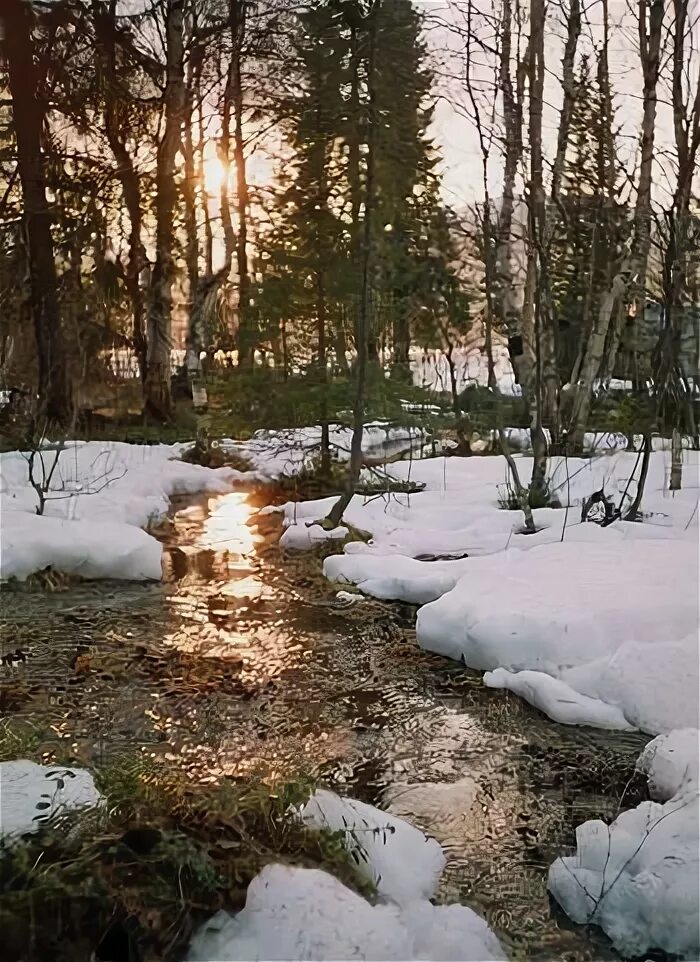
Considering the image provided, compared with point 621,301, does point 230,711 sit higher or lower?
lower

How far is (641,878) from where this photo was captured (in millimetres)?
2459

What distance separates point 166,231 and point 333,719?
31.7 feet

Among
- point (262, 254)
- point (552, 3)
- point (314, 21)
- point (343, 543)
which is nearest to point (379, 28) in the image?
point (314, 21)

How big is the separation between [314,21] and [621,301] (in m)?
6.00

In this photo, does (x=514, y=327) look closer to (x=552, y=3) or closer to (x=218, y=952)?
(x=552, y=3)

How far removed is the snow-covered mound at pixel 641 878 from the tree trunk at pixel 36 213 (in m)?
6.02

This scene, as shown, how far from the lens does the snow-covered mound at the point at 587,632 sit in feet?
12.5

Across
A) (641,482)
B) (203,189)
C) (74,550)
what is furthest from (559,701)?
(203,189)

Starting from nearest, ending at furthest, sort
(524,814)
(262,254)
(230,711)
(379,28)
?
(524,814), (230,711), (379,28), (262,254)

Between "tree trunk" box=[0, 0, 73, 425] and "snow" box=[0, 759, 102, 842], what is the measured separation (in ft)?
16.3

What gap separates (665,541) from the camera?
5945mm

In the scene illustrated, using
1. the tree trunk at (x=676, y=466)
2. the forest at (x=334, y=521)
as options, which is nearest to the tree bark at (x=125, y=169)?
the forest at (x=334, y=521)

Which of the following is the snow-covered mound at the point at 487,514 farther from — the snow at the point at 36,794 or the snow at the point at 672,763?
the snow at the point at 36,794

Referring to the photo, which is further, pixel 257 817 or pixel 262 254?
pixel 262 254
